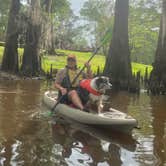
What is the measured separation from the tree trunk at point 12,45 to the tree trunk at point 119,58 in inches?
197

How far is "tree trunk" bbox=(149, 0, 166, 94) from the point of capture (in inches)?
615

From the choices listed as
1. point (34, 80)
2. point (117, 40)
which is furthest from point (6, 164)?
point (34, 80)

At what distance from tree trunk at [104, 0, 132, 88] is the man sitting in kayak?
6724 mm

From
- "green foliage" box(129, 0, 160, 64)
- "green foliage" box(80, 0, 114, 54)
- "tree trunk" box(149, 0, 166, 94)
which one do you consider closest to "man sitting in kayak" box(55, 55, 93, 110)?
"tree trunk" box(149, 0, 166, 94)

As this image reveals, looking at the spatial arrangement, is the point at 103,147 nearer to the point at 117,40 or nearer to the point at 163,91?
the point at 163,91

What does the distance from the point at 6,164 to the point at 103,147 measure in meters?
1.77

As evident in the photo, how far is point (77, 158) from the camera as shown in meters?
6.21

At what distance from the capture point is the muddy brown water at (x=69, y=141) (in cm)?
613

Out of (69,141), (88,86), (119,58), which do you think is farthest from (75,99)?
(119,58)

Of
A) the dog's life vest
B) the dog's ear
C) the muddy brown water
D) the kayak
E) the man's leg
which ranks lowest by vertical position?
the muddy brown water

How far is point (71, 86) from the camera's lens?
31.1ft

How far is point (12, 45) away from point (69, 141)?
13210 millimetres

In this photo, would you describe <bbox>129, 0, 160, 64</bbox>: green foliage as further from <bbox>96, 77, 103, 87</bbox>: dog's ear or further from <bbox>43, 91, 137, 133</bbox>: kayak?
<bbox>96, 77, 103, 87</bbox>: dog's ear

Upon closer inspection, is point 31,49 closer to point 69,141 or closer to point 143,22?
point 69,141
